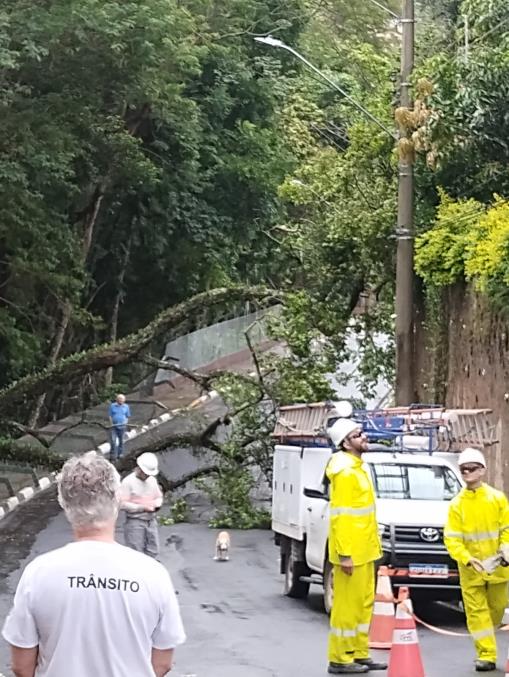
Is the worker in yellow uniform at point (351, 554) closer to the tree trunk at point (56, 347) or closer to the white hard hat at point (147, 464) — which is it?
the white hard hat at point (147, 464)

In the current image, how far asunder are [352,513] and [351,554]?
13.5 inches

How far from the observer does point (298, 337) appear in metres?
26.7

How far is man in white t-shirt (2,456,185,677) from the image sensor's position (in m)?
4.62

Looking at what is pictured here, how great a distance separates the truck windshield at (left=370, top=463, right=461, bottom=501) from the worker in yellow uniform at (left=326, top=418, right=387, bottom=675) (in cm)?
379

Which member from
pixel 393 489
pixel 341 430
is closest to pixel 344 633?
pixel 341 430

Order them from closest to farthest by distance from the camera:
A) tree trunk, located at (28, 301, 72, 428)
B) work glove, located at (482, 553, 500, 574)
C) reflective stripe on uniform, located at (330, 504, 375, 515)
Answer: work glove, located at (482, 553, 500, 574), reflective stripe on uniform, located at (330, 504, 375, 515), tree trunk, located at (28, 301, 72, 428)

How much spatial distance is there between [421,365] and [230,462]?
170 inches

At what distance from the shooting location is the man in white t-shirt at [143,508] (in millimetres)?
15719

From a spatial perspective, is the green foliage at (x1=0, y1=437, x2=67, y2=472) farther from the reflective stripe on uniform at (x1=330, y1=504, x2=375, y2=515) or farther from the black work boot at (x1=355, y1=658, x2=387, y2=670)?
the black work boot at (x1=355, y1=658, x2=387, y2=670)

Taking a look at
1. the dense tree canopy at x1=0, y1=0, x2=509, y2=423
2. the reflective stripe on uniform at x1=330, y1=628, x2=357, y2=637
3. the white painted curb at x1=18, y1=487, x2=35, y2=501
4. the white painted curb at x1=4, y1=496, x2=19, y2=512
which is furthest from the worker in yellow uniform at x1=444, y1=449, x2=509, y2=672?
the white painted curb at x1=18, y1=487, x2=35, y2=501

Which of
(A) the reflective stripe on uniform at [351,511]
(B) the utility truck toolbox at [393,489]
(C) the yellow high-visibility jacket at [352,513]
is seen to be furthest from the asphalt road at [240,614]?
(A) the reflective stripe on uniform at [351,511]

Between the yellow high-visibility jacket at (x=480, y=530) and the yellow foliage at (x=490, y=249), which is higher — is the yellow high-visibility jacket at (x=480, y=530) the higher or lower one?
the lower one

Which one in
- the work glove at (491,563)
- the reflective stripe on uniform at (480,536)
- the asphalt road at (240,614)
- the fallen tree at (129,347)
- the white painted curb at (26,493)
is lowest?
the asphalt road at (240,614)

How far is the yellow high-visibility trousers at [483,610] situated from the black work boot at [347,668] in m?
0.91
